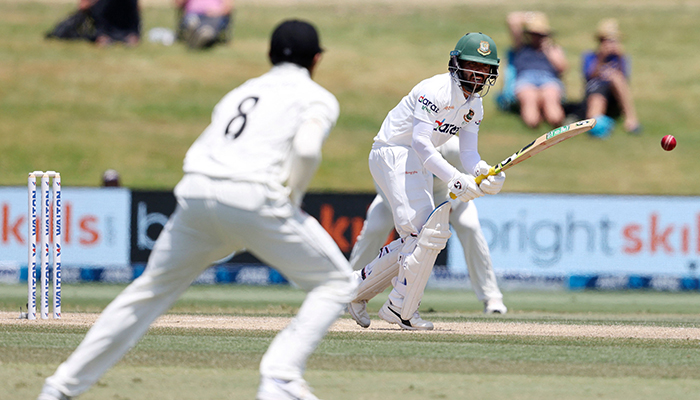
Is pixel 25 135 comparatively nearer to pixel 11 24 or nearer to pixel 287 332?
pixel 11 24

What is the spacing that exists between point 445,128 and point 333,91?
16.9 m

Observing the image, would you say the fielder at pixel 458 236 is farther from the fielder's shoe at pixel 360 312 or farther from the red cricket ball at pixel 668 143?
the red cricket ball at pixel 668 143

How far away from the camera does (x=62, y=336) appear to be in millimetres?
6594

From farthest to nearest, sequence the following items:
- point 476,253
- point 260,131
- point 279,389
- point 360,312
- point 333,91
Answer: point 333,91
point 476,253
point 360,312
point 260,131
point 279,389

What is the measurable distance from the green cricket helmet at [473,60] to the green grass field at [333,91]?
1304 centimetres

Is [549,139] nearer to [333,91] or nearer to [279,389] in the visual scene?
[279,389]

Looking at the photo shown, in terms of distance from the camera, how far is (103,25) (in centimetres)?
2522

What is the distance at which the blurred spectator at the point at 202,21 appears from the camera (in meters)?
24.9

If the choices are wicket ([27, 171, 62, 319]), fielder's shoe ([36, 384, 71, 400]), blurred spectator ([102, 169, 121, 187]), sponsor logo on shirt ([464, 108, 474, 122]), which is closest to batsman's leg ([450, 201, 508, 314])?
sponsor logo on shirt ([464, 108, 474, 122])

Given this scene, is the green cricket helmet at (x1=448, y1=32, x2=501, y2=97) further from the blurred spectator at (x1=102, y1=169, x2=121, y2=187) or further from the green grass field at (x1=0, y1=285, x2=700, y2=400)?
the blurred spectator at (x1=102, y1=169, x2=121, y2=187)

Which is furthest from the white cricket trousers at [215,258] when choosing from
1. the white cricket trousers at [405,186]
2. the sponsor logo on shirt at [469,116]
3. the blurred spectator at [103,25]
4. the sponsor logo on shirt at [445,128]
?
the blurred spectator at [103,25]

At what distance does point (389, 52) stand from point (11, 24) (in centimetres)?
1050

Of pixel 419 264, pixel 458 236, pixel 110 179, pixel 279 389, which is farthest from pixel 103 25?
pixel 279 389

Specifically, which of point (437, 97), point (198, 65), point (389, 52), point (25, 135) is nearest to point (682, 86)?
point (389, 52)
